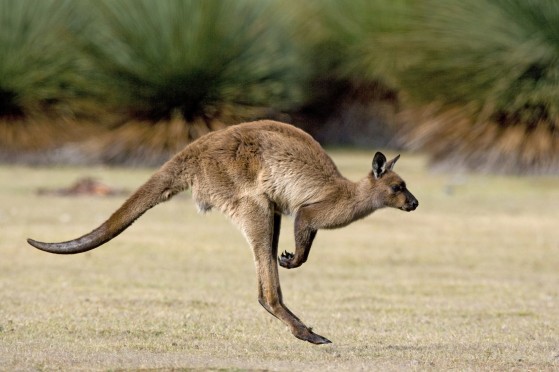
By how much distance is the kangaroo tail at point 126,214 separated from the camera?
651 centimetres

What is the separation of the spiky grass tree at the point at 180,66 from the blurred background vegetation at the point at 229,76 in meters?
0.02

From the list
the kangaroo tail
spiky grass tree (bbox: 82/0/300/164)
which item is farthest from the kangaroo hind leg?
spiky grass tree (bbox: 82/0/300/164)

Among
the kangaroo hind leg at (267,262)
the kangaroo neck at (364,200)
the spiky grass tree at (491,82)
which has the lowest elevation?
the kangaroo hind leg at (267,262)

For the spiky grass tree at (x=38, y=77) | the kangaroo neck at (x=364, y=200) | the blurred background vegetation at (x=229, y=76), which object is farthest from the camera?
A: the spiky grass tree at (x=38, y=77)

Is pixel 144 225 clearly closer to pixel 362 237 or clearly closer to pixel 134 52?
pixel 362 237

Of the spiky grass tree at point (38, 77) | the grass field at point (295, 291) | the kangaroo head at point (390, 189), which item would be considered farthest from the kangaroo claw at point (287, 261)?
the spiky grass tree at point (38, 77)

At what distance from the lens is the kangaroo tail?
6508mm

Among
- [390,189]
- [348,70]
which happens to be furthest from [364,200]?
[348,70]

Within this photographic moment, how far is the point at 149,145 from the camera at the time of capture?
799 inches

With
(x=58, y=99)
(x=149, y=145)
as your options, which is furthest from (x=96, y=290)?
(x=58, y=99)

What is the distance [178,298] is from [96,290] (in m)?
0.73

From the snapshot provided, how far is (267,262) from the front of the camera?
6715 millimetres

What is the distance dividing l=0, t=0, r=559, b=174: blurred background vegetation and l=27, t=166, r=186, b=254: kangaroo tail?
12.1 metres

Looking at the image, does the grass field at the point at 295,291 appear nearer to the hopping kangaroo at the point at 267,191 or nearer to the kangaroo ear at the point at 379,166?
the hopping kangaroo at the point at 267,191
